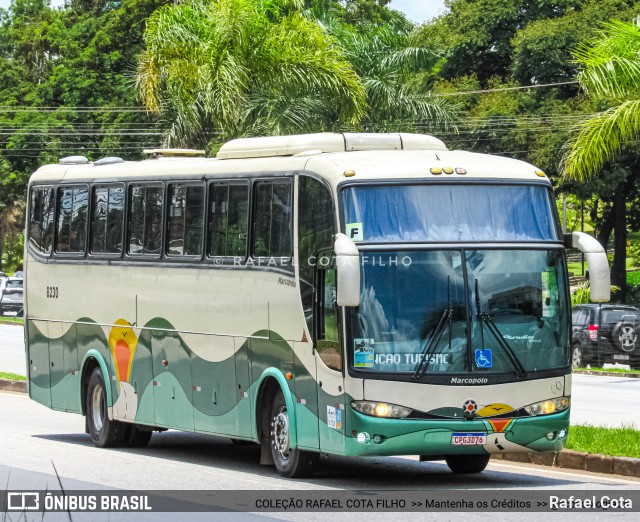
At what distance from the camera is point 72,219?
18172 millimetres

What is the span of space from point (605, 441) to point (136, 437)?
19.0 ft

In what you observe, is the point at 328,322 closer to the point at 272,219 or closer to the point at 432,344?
the point at 432,344

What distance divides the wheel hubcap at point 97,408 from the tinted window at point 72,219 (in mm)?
1812

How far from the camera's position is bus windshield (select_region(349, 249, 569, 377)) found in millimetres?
12469

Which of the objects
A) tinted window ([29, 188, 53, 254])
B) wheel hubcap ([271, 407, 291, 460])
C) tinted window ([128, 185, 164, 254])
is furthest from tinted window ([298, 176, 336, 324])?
tinted window ([29, 188, 53, 254])

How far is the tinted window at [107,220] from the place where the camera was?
673 inches

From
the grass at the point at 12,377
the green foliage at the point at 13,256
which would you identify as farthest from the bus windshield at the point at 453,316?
the green foliage at the point at 13,256

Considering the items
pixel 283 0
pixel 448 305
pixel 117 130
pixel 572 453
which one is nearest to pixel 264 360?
pixel 448 305

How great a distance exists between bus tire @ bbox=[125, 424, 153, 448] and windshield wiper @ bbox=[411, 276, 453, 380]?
569 centimetres

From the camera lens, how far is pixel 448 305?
12594 mm

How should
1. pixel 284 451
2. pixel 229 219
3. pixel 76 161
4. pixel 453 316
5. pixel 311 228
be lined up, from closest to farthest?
pixel 453 316 < pixel 311 228 < pixel 284 451 < pixel 229 219 < pixel 76 161

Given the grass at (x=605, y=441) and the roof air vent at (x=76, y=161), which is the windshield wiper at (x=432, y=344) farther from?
the roof air vent at (x=76, y=161)

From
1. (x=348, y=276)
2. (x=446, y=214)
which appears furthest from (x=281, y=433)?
(x=446, y=214)

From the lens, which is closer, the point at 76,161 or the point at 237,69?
the point at 76,161
